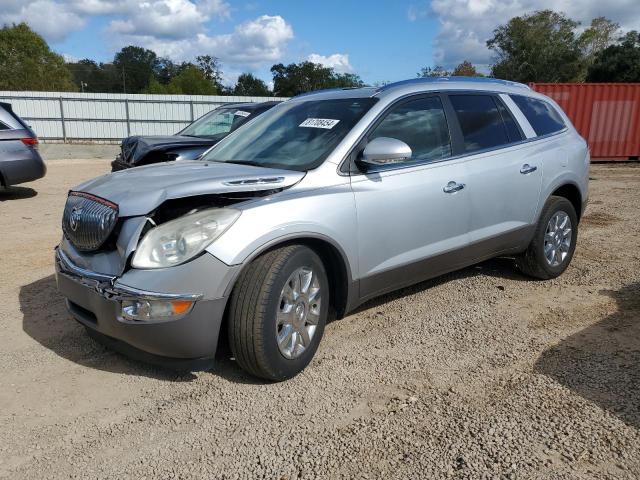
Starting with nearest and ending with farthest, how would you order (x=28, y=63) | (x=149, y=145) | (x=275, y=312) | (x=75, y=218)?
(x=275, y=312) < (x=75, y=218) < (x=149, y=145) < (x=28, y=63)

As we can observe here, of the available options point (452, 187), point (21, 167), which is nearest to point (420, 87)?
point (452, 187)

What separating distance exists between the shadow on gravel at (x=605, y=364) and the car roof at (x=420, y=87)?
6.97ft

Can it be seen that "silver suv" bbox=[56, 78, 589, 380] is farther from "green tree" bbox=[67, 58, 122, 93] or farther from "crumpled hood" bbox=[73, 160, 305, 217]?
"green tree" bbox=[67, 58, 122, 93]

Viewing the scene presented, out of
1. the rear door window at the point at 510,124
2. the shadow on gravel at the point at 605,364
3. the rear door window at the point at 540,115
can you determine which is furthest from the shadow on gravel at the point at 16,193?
the shadow on gravel at the point at 605,364

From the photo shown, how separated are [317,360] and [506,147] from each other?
247 cm

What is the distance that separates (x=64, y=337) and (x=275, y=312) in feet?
6.01

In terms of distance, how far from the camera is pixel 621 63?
1673 inches

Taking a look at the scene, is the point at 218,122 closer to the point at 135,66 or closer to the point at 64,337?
the point at 64,337

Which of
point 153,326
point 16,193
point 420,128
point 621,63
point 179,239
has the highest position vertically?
point 621,63

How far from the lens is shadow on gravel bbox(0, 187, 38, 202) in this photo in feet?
33.4

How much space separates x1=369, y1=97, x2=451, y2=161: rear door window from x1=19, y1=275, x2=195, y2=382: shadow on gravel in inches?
85.1

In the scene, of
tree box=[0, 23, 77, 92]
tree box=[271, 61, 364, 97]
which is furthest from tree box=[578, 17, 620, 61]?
tree box=[0, 23, 77, 92]

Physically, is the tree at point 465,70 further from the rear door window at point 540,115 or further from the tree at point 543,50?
the rear door window at point 540,115

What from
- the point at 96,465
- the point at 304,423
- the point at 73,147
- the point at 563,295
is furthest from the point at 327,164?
Result: the point at 73,147
